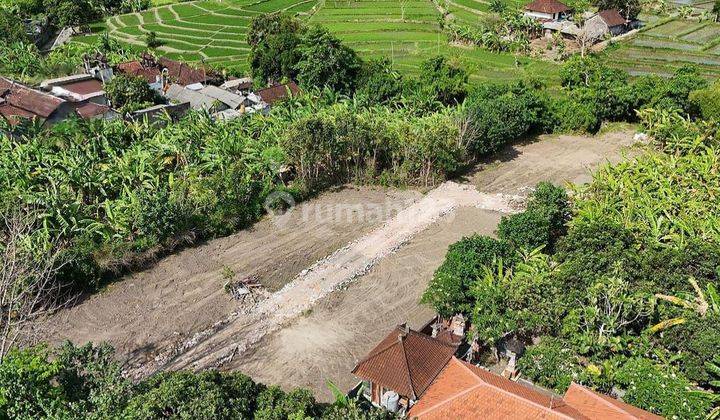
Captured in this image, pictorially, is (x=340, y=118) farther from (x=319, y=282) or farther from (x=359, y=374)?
(x=359, y=374)

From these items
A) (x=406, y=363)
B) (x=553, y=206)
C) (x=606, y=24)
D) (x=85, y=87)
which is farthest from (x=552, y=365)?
(x=606, y=24)

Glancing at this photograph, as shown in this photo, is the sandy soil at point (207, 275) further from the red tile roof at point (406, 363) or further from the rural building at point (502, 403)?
the rural building at point (502, 403)

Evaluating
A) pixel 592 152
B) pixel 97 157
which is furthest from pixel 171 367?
pixel 592 152

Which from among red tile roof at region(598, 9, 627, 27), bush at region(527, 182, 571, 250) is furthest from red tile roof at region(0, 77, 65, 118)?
red tile roof at region(598, 9, 627, 27)

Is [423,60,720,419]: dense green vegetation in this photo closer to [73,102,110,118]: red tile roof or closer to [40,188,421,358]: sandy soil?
[40,188,421,358]: sandy soil

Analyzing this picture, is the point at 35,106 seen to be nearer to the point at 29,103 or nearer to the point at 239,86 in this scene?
the point at 29,103
